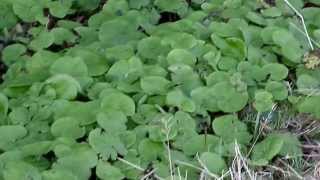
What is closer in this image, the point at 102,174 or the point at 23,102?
the point at 102,174

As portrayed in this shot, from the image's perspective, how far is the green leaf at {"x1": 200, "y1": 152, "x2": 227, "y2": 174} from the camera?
7.09 feet

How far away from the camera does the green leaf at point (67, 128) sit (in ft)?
7.36

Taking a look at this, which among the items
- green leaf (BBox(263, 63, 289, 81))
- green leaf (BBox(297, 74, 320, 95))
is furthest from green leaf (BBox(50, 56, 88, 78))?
green leaf (BBox(297, 74, 320, 95))

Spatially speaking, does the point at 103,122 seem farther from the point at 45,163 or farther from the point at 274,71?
the point at 274,71

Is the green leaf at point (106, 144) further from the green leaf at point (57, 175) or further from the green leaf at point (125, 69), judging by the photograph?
the green leaf at point (125, 69)

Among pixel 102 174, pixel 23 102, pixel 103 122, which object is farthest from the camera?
pixel 23 102

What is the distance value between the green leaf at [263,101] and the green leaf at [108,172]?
1.88 ft

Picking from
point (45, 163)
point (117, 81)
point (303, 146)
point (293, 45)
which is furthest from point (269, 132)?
point (45, 163)

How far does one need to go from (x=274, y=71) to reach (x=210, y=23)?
40 centimetres

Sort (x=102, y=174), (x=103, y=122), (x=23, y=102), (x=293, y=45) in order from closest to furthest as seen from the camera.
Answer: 1. (x=102, y=174)
2. (x=103, y=122)
3. (x=23, y=102)
4. (x=293, y=45)

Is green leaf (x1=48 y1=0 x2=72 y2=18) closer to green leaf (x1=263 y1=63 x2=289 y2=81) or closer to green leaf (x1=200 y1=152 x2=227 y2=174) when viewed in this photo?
green leaf (x1=263 y1=63 x2=289 y2=81)

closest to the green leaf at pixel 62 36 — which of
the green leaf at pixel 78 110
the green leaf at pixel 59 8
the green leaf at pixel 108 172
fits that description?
the green leaf at pixel 59 8

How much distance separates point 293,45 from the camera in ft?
8.57

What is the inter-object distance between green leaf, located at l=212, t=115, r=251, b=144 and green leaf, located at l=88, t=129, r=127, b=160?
34 centimetres
